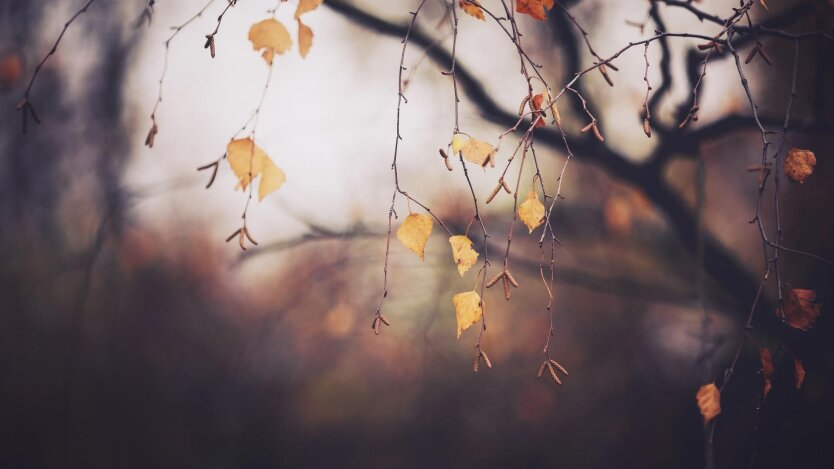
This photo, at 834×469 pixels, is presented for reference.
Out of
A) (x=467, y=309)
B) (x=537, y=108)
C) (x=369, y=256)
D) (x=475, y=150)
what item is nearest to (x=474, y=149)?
(x=475, y=150)

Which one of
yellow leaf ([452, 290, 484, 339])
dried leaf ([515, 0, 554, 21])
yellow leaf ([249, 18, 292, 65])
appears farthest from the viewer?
dried leaf ([515, 0, 554, 21])

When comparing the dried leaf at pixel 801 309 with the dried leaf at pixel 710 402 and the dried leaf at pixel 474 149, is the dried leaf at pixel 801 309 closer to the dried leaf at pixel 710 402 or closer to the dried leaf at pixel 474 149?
the dried leaf at pixel 710 402

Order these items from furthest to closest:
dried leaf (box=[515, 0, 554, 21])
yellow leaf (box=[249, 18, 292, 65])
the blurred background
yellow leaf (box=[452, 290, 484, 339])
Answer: the blurred background < dried leaf (box=[515, 0, 554, 21]) < yellow leaf (box=[452, 290, 484, 339]) < yellow leaf (box=[249, 18, 292, 65])

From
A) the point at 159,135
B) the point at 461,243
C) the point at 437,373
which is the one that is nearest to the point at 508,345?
the point at 437,373

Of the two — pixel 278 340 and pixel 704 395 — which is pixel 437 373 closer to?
pixel 278 340

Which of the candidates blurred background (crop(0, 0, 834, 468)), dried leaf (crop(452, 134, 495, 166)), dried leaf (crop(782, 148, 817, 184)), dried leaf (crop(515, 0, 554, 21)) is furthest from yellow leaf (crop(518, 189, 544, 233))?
dried leaf (crop(782, 148, 817, 184))

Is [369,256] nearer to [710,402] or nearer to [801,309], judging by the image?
[710,402]

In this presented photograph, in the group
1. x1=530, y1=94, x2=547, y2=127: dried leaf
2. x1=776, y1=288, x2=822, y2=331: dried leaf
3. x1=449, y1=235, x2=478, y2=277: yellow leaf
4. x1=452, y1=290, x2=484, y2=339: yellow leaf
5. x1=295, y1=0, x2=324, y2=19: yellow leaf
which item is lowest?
x1=776, y1=288, x2=822, y2=331: dried leaf

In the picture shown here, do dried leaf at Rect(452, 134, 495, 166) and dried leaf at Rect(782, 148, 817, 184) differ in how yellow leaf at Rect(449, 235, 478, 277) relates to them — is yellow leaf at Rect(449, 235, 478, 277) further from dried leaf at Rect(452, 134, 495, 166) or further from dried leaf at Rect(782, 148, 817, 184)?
dried leaf at Rect(782, 148, 817, 184)
